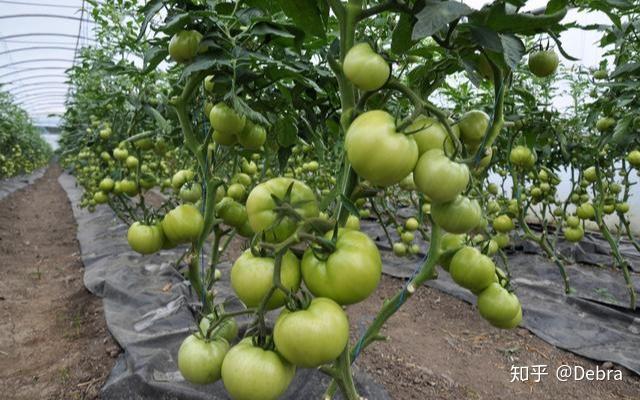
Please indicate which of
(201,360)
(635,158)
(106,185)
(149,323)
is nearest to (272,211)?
(201,360)

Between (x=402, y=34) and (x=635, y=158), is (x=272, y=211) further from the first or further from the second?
(x=635, y=158)

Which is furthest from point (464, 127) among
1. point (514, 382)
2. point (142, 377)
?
point (514, 382)

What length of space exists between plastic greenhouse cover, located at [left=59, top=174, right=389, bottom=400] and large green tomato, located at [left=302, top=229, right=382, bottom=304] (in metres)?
1.39

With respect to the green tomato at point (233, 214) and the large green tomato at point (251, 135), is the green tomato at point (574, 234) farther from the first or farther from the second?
the large green tomato at point (251, 135)

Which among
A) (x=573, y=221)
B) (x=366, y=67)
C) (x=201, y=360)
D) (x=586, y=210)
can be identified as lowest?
(x=573, y=221)

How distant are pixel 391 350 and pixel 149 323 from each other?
1467 millimetres

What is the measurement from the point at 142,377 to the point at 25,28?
14109 millimetres

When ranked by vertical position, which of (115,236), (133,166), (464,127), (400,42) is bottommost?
(115,236)

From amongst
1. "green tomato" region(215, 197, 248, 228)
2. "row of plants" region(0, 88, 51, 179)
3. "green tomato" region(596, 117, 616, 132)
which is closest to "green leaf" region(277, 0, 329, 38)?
"green tomato" region(215, 197, 248, 228)

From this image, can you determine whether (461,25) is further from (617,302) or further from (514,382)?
(617,302)

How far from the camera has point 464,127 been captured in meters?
0.81

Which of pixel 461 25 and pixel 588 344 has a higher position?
pixel 461 25

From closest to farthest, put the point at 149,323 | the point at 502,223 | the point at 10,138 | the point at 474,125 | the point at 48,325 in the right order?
the point at 474,125 < the point at 149,323 < the point at 48,325 < the point at 502,223 < the point at 10,138

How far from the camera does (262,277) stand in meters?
0.70
